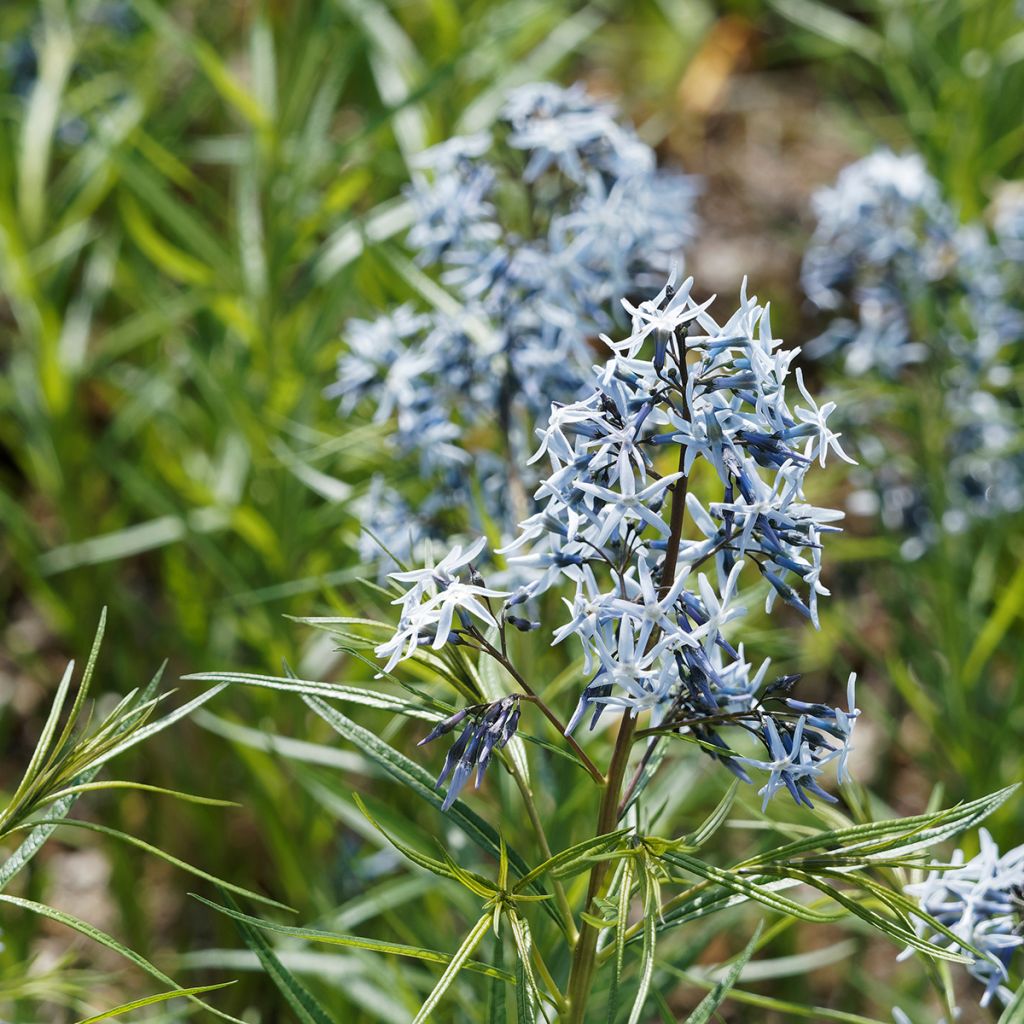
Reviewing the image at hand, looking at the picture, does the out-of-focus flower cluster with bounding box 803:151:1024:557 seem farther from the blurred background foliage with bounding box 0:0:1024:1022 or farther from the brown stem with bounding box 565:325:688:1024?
the brown stem with bounding box 565:325:688:1024

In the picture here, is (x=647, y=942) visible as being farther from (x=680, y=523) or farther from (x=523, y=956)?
(x=680, y=523)

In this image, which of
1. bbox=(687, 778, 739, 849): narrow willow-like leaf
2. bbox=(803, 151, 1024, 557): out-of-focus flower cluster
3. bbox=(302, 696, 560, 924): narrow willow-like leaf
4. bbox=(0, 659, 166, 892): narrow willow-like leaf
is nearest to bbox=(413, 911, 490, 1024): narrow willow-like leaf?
bbox=(302, 696, 560, 924): narrow willow-like leaf

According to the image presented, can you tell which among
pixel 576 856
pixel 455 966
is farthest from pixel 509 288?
pixel 455 966

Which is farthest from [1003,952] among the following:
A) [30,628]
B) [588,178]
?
[30,628]

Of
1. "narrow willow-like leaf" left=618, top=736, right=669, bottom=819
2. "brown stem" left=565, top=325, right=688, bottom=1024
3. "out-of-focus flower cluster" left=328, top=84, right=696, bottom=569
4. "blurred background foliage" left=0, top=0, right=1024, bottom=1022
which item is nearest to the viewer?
"brown stem" left=565, top=325, right=688, bottom=1024

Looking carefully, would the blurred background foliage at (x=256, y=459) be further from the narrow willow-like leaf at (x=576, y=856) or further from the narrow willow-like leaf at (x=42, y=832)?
the narrow willow-like leaf at (x=576, y=856)

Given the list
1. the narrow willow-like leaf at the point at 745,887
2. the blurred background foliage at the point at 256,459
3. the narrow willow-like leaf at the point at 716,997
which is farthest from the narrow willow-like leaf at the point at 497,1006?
the blurred background foliage at the point at 256,459
